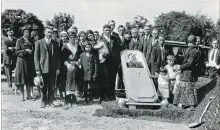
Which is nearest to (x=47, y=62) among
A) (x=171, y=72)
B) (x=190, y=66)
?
(x=171, y=72)

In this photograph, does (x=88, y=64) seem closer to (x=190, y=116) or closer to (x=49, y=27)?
(x=49, y=27)

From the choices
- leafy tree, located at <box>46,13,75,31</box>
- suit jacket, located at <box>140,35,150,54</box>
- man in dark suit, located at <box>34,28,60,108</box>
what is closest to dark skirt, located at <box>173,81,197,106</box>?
suit jacket, located at <box>140,35,150,54</box>

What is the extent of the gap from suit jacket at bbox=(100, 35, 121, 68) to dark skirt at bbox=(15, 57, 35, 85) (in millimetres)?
2171

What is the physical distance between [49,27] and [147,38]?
2.93 m

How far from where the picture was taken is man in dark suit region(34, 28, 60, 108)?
24.2 ft

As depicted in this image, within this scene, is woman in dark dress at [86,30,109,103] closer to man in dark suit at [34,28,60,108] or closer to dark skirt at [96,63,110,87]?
dark skirt at [96,63,110,87]

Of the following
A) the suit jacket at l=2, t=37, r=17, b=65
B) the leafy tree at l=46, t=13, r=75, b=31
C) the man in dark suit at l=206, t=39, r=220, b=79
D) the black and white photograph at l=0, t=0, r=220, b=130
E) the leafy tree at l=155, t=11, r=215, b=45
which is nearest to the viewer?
the black and white photograph at l=0, t=0, r=220, b=130

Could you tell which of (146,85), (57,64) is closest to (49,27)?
(57,64)

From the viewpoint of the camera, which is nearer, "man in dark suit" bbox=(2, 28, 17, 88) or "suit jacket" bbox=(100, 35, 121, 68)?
"suit jacket" bbox=(100, 35, 121, 68)

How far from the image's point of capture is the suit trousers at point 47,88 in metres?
7.47

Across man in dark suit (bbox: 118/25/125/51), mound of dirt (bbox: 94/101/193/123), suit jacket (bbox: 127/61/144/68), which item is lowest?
mound of dirt (bbox: 94/101/193/123)

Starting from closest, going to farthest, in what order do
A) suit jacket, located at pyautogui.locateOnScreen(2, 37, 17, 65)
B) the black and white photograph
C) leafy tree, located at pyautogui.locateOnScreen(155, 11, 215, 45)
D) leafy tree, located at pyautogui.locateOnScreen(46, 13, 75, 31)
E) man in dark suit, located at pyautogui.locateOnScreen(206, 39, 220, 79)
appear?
the black and white photograph, leafy tree, located at pyautogui.locateOnScreen(46, 13, 75, 31), suit jacket, located at pyautogui.locateOnScreen(2, 37, 17, 65), man in dark suit, located at pyautogui.locateOnScreen(206, 39, 220, 79), leafy tree, located at pyautogui.locateOnScreen(155, 11, 215, 45)

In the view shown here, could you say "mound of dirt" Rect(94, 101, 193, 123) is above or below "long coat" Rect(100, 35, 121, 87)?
below

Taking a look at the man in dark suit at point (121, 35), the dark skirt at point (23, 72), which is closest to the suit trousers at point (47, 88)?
the dark skirt at point (23, 72)
